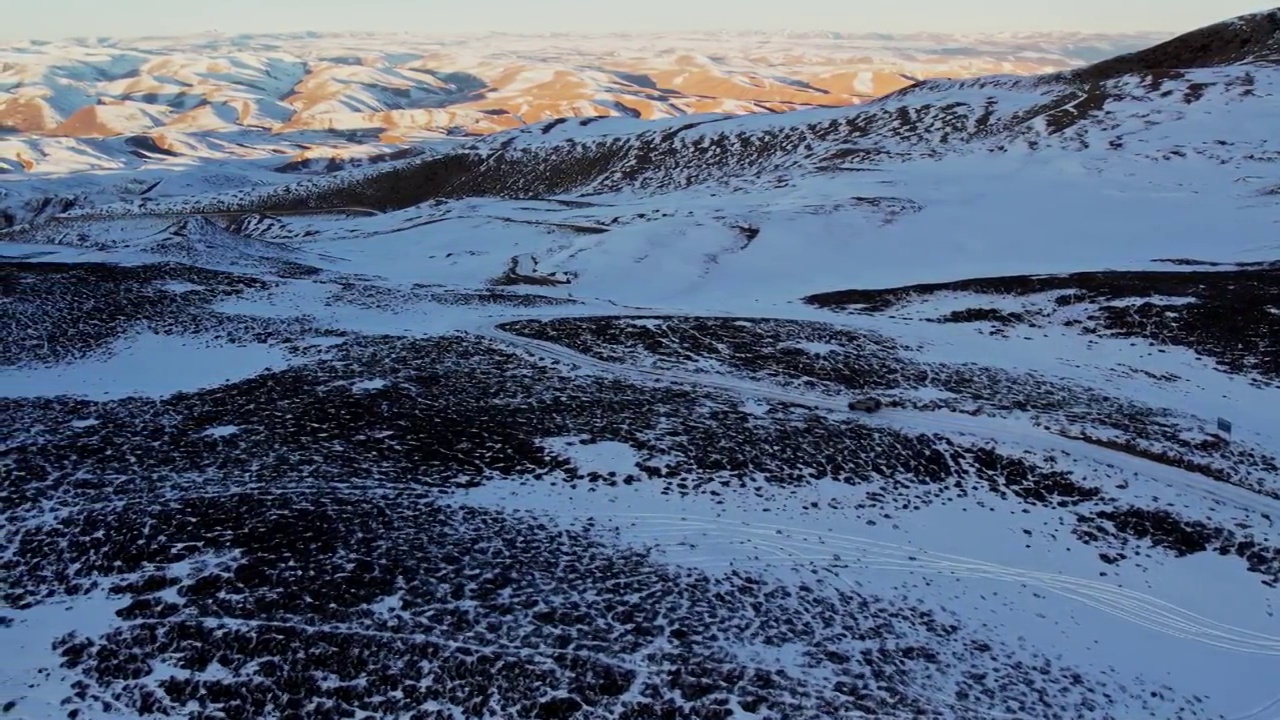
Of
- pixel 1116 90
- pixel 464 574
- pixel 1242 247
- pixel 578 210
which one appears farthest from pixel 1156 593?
pixel 1116 90

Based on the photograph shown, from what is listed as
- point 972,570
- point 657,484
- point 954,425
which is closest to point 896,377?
point 954,425

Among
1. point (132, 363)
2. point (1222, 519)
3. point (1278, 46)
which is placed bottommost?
point (132, 363)

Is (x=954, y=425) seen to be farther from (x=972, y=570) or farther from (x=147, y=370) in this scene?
(x=147, y=370)

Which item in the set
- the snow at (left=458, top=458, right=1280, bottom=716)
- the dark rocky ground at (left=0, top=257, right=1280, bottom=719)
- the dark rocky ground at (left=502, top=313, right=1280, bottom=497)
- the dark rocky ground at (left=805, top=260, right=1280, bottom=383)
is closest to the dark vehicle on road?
the dark rocky ground at (left=502, top=313, right=1280, bottom=497)

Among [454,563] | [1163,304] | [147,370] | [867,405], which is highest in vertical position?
[1163,304]

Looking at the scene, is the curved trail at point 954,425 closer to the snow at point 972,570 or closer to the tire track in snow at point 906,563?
the snow at point 972,570

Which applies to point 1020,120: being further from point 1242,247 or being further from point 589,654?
point 589,654
